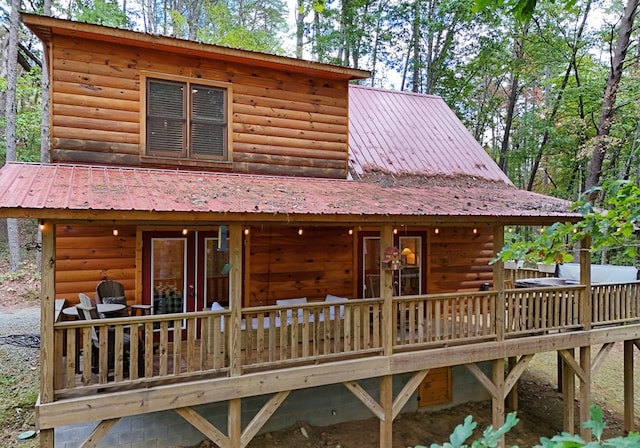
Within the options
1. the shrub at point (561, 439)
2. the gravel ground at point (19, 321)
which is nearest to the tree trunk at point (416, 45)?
the gravel ground at point (19, 321)

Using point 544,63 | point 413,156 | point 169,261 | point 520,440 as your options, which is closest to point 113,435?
point 169,261

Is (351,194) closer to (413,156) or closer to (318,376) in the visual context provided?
(318,376)

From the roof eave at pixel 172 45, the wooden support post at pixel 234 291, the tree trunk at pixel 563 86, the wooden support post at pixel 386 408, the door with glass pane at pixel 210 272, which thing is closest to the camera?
the wooden support post at pixel 234 291

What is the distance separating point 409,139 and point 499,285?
17.2ft

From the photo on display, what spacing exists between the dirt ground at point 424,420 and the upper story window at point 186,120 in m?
5.23

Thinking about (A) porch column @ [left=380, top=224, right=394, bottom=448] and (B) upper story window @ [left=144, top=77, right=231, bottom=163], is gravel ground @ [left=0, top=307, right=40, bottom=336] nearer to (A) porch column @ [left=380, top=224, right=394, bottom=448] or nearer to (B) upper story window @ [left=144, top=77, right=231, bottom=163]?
(B) upper story window @ [left=144, top=77, right=231, bottom=163]

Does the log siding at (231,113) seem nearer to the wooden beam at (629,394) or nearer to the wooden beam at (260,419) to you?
the wooden beam at (260,419)

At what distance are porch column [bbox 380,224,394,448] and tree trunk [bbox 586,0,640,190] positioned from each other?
11.2m

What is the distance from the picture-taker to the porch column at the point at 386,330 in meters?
6.66

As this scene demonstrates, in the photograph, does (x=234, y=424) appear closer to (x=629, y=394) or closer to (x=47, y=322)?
(x=47, y=322)

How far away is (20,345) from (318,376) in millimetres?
8097

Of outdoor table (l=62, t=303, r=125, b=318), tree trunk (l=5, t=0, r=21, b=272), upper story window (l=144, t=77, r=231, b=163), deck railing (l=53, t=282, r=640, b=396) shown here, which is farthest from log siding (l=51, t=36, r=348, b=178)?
tree trunk (l=5, t=0, r=21, b=272)

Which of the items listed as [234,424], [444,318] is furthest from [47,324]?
[444,318]

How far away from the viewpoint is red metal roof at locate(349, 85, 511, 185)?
10.3 meters
